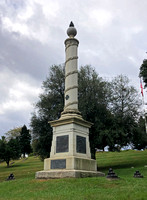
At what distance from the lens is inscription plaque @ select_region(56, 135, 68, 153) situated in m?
12.3

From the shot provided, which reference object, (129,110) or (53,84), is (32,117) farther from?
(129,110)

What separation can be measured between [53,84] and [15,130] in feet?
185

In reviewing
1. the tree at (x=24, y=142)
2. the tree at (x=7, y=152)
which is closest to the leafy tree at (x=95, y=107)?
the tree at (x=7, y=152)

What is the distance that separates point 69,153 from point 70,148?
0.28 metres

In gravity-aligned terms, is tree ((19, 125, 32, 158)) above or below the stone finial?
below

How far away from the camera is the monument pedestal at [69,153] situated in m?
11.1

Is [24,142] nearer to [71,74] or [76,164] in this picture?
[71,74]

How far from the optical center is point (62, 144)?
40.8ft

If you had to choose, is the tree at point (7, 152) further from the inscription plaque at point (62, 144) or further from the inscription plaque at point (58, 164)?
the inscription plaque at point (58, 164)

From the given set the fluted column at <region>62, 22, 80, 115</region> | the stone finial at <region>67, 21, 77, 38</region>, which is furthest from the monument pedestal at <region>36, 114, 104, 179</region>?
the stone finial at <region>67, 21, 77, 38</region>

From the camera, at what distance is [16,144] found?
46.7 meters

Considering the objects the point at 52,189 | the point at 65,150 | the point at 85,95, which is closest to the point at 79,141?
the point at 65,150

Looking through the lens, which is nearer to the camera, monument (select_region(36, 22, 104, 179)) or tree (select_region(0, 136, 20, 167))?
monument (select_region(36, 22, 104, 179))

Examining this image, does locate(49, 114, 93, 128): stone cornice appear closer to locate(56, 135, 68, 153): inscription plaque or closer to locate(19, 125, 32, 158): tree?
locate(56, 135, 68, 153): inscription plaque
